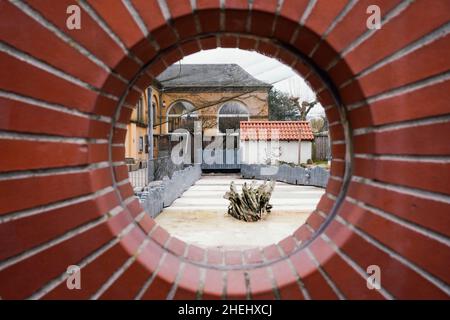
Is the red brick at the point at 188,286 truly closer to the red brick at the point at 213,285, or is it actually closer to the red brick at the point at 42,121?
the red brick at the point at 213,285

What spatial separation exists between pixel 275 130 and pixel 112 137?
20.2 m

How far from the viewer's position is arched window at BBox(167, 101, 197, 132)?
26.1 meters

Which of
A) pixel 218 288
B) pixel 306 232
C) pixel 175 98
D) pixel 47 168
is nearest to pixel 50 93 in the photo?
pixel 47 168

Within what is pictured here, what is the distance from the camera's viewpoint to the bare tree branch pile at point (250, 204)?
26.7ft

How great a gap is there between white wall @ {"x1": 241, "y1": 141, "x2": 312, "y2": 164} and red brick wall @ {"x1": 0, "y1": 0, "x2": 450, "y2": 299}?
19.3m

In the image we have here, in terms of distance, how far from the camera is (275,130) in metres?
21.1

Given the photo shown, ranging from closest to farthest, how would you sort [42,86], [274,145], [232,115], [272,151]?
[42,86] → [274,145] → [272,151] → [232,115]

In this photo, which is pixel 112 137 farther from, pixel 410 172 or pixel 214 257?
pixel 410 172

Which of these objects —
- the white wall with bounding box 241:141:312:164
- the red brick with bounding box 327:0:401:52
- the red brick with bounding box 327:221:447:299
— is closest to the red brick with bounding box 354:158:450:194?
the red brick with bounding box 327:221:447:299

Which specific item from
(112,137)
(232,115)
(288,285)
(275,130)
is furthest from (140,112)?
(288,285)

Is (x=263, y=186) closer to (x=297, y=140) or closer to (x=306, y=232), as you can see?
(x=306, y=232)

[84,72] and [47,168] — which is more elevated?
[84,72]

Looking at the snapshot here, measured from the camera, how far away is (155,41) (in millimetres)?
1240
